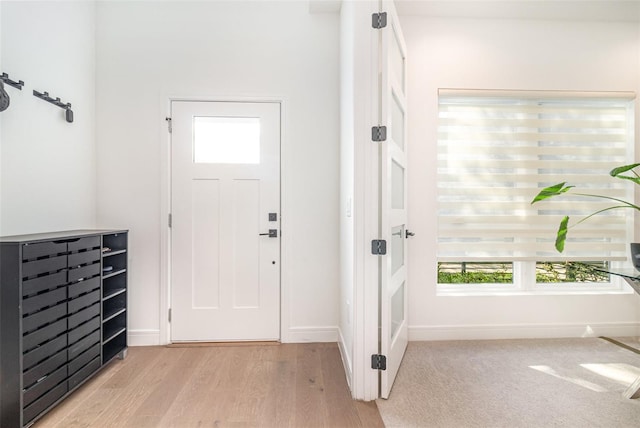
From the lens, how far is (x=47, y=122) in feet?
7.04

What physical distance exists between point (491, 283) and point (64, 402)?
3295 mm

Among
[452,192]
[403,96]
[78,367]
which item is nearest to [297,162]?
[403,96]

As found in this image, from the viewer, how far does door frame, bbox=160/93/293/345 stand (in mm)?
2611

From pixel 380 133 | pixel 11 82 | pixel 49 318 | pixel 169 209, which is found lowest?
pixel 49 318

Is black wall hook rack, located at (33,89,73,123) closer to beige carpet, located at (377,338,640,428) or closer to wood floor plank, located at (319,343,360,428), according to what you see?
wood floor plank, located at (319,343,360,428)

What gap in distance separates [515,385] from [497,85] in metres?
2.38

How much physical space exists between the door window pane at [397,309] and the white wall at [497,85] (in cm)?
40

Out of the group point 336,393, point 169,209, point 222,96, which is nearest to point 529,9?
point 222,96

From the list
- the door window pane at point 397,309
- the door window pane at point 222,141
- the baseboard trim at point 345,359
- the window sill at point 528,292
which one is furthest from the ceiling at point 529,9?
the baseboard trim at point 345,359

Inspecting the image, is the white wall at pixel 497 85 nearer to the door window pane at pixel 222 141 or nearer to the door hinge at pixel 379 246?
the door hinge at pixel 379 246

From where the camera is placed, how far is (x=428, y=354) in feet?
8.07

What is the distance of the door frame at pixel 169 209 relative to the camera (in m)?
2.61

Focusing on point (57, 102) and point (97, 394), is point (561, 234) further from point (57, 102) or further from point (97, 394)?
point (57, 102)

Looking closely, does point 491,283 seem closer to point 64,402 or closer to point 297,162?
point 297,162
